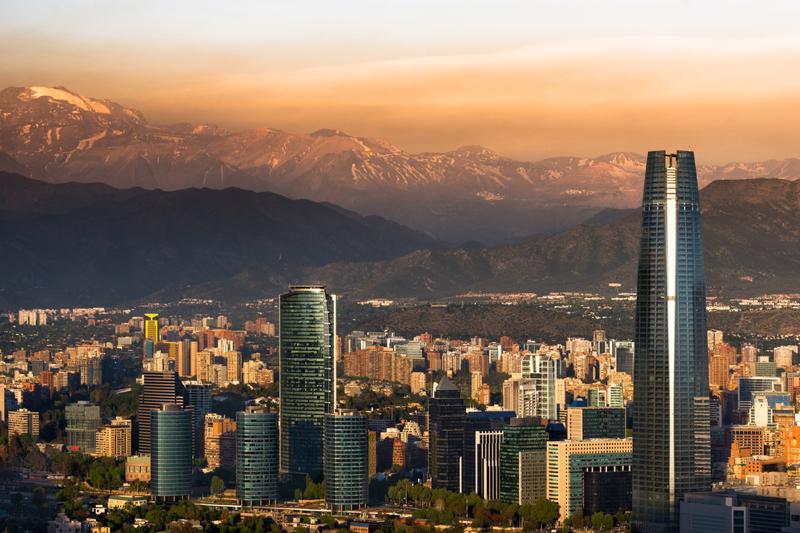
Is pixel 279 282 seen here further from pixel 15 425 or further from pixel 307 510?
pixel 307 510

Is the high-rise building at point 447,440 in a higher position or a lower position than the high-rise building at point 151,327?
lower

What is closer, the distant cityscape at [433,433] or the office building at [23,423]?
the distant cityscape at [433,433]

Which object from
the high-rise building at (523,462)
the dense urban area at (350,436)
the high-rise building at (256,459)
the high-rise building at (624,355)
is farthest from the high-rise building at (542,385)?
the high-rise building at (256,459)

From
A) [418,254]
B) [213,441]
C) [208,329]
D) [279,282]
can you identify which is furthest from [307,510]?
[418,254]

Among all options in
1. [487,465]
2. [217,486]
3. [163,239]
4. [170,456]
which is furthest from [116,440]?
[163,239]

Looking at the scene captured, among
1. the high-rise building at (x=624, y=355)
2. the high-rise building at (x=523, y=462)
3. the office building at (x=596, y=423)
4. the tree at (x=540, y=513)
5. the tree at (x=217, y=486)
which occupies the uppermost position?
the high-rise building at (x=624, y=355)

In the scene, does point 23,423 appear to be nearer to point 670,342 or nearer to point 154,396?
point 154,396

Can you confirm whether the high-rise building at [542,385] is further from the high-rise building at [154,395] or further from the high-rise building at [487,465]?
the high-rise building at [154,395]

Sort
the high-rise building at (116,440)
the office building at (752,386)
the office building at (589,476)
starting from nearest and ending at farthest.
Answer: the office building at (589,476) → the high-rise building at (116,440) → the office building at (752,386)
